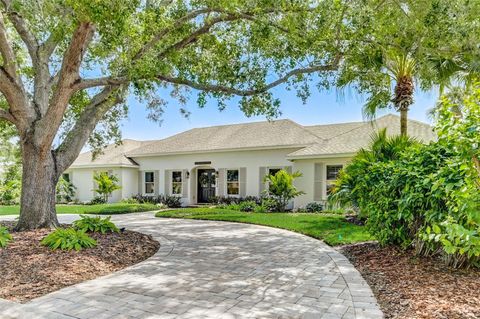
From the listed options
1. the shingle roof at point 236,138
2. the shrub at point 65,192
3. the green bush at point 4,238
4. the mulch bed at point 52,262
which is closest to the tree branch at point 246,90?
the mulch bed at point 52,262

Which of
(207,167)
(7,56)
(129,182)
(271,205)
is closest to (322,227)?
(271,205)

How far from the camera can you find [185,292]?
17.4ft

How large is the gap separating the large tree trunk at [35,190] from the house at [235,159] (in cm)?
1295

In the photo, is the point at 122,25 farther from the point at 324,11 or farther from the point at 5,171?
the point at 5,171

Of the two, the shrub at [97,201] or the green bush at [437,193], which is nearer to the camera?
the green bush at [437,193]

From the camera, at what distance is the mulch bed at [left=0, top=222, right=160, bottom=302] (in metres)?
5.54

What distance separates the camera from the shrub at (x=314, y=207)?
18.9 m

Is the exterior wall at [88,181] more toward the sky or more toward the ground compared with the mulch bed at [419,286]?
more toward the sky

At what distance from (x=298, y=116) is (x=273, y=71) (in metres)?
14.0

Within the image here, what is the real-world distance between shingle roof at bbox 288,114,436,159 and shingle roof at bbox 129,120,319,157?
1.00 meters

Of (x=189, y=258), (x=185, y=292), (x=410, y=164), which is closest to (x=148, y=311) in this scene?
(x=185, y=292)

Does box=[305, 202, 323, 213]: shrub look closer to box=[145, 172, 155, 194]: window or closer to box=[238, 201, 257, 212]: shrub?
box=[238, 201, 257, 212]: shrub

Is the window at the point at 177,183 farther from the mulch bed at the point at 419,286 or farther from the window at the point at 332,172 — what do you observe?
the mulch bed at the point at 419,286

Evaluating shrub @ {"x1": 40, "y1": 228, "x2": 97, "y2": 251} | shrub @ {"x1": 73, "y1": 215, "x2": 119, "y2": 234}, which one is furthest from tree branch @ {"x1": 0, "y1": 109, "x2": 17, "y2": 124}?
shrub @ {"x1": 40, "y1": 228, "x2": 97, "y2": 251}
